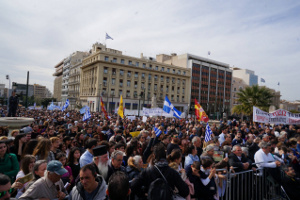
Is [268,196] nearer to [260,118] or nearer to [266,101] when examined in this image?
[260,118]

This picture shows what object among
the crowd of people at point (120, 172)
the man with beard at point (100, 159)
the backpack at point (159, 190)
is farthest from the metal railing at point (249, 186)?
the man with beard at point (100, 159)

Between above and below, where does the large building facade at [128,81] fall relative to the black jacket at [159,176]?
above

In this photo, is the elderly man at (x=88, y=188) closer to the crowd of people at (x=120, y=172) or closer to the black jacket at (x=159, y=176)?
the crowd of people at (x=120, y=172)

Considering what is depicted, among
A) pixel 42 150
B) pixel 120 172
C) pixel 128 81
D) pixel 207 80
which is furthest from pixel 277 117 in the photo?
pixel 207 80

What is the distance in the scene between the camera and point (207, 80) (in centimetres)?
7131

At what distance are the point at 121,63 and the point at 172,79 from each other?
17.4 metres

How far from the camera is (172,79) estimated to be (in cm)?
6378

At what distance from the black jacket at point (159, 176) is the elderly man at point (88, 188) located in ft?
1.84

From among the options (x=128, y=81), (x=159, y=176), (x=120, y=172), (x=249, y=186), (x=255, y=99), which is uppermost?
(x=128, y=81)

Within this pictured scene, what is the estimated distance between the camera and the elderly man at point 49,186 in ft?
9.01

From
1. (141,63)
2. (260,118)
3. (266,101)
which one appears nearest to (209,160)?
(260,118)

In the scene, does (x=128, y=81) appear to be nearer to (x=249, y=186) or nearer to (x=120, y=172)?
(x=249, y=186)

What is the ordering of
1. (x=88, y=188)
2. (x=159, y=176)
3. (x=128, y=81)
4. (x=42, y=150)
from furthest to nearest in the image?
1. (x=128, y=81)
2. (x=42, y=150)
3. (x=159, y=176)
4. (x=88, y=188)

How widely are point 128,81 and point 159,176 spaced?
179ft
